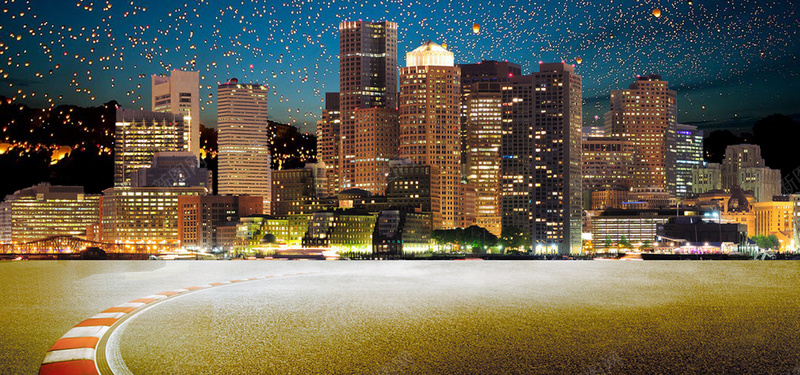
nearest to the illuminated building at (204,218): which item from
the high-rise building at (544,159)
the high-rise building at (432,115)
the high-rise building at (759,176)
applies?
the high-rise building at (432,115)

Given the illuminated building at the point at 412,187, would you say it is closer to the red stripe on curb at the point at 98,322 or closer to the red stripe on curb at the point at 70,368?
the red stripe on curb at the point at 98,322

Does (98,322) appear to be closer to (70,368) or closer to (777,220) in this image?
(70,368)

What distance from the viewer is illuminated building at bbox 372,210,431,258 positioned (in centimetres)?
15250

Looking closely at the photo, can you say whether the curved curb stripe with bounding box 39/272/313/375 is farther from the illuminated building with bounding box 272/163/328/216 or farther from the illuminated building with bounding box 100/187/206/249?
the illuminated building with bounding box 272/163/328/216

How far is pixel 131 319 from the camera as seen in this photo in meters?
11.0

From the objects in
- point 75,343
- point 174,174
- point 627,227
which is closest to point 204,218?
point 174,174

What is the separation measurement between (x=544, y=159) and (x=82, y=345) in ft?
599

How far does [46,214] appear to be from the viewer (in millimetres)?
180000

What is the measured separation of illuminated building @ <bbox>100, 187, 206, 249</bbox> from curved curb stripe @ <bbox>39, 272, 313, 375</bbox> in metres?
173

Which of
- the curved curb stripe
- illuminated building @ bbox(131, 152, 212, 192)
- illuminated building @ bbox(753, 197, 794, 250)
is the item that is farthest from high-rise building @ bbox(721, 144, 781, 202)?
the curved curb stripe

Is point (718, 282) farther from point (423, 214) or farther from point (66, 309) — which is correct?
point (423, 214)

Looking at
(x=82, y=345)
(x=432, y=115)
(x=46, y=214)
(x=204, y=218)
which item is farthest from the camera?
(x=432, y=115)

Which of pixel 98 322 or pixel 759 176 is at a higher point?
pixel 759 176

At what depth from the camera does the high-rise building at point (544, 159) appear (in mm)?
177250
